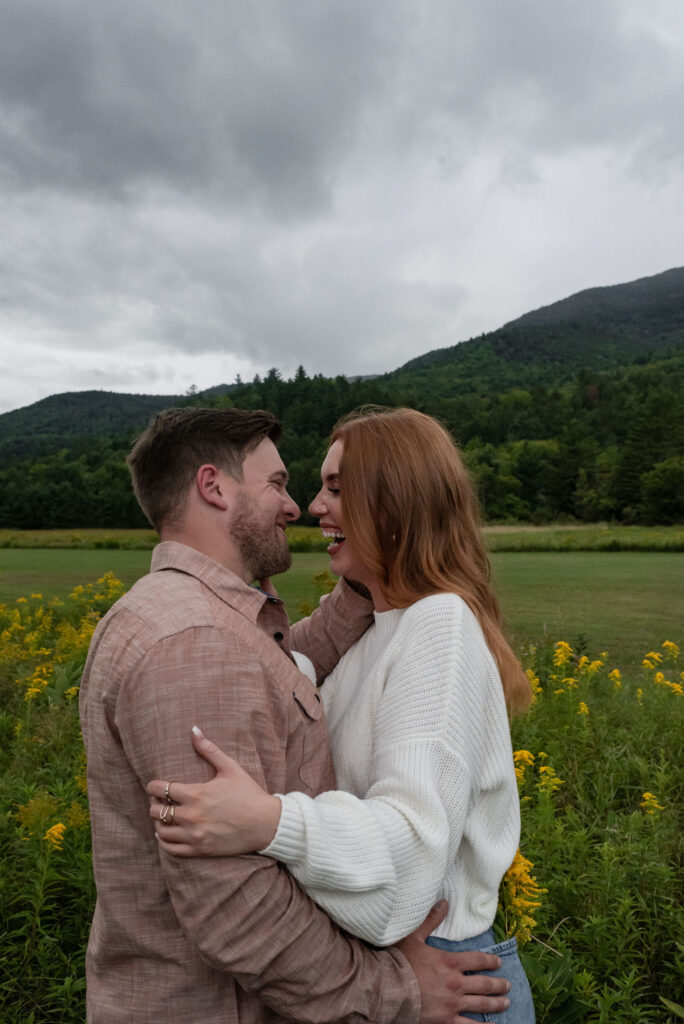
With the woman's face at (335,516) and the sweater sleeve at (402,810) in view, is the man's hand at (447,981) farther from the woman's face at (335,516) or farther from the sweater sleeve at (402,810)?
the woman's face at (335,516)

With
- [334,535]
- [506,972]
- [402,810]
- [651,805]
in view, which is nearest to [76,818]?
[334,535]

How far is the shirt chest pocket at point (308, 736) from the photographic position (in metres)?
1.43

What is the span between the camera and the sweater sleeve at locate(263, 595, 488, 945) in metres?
1.22

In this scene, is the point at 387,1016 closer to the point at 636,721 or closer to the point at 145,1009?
the point at 145,1009

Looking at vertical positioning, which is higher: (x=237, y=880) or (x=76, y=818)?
(x=237, y=880)

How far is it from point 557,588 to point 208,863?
10941 mm

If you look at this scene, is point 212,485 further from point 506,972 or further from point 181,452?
point 506,972

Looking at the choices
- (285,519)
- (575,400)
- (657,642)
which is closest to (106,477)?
(657,642)

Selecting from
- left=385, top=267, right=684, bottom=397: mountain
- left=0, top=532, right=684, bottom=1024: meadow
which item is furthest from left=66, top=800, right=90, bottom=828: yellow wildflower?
left=385, top=267, right=684, bottom=397: mountain

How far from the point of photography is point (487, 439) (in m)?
57.7

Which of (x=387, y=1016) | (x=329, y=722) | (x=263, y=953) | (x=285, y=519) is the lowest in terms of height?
(x=387, y=1016)

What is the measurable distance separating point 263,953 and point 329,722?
0.68 meters

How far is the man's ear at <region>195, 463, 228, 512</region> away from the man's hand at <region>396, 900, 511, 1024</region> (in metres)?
0.94

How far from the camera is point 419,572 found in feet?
5.61
